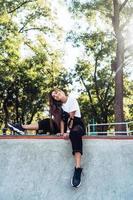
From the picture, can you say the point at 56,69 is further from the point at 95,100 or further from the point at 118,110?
the point at 118,110

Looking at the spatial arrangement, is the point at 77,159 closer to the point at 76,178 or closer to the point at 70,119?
the point at 76,178

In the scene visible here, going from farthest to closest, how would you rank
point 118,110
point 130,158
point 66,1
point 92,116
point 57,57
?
point 92,116 → point 57,57 → point 66,1 → point 118,110 → point 130,158

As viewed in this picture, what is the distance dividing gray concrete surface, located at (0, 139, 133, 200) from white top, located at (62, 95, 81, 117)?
0.50 m

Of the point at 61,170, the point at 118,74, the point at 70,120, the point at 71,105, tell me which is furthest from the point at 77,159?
the point at 118,74

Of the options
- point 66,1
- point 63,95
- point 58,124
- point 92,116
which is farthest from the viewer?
point 92,116

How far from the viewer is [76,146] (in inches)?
242

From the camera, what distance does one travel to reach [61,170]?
612 cm

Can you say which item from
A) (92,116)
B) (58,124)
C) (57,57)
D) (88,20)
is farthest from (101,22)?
(58,124)

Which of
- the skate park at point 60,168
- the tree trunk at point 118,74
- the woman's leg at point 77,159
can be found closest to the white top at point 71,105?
the skate park at point 60,168

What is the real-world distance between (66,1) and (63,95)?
Result: 20558 mm

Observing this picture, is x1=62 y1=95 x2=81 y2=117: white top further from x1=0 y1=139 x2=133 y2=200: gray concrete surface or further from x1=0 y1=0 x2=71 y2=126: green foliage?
x1=0 y1=0 x2=71 y2=126: green foliage

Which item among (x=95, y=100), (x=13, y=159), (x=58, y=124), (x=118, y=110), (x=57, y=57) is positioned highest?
(x=57, y=57)

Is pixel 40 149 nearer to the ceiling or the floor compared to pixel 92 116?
nearer to the floor

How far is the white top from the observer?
6.44 metres
